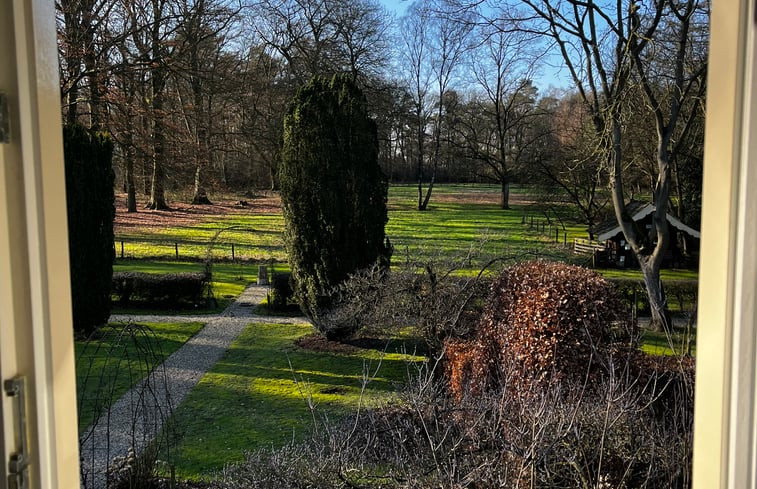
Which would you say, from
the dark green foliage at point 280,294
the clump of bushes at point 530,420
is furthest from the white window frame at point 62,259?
the dark green foliage at point 280,294

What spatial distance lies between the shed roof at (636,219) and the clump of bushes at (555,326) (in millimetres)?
8660

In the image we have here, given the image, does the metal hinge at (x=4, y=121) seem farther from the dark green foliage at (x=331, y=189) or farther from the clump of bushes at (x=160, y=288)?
the clump of bushes at (x=160, y=288)

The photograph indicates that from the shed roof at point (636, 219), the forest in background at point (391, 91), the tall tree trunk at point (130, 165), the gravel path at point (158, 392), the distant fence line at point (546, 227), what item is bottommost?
the gravel path at point (158, 392)

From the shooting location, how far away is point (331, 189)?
320 inches

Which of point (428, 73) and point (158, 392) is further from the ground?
point (428, 73)

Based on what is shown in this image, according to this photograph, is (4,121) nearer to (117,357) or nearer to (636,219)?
(117,357)

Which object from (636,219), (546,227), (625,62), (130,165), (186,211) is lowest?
(546,227)

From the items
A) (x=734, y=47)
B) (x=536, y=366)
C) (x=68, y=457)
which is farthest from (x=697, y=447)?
(x=536, y=366)

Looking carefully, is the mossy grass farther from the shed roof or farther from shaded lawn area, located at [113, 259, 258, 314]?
the shed roof

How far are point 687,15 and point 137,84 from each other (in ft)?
34.7

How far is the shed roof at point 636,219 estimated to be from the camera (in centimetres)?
1252

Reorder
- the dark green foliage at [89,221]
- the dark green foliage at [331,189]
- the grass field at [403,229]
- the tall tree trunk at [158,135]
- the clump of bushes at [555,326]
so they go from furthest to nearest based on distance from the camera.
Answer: the grass field at [403,229]
the tall tree trunk at [158,135]
the dark green foliage at [331,189]
the dark green foliage at [89,221]
the clump of bushes at [555,326]

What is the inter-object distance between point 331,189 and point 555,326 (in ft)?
15.5

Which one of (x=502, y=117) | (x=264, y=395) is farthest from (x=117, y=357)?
(x=502, y=117)
